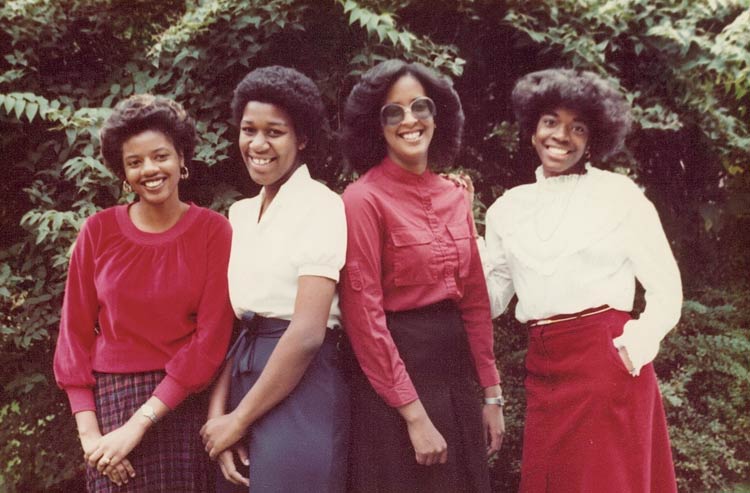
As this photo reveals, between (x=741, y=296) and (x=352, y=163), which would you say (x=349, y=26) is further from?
(x=741, y=296)

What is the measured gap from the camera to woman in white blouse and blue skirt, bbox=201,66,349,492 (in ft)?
7.79

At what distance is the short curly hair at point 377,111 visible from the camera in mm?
2742

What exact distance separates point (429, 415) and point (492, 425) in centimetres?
45

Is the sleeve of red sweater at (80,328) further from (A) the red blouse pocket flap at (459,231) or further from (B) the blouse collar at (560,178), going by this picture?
(B) the blouse collar at (560,178)

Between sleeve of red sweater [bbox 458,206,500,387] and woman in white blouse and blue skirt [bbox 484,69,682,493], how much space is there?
14 centimetres

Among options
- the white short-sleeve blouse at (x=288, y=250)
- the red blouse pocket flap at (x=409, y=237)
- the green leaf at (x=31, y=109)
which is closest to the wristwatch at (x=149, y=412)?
the white short-sleeve blouse at (x=288, y=250)

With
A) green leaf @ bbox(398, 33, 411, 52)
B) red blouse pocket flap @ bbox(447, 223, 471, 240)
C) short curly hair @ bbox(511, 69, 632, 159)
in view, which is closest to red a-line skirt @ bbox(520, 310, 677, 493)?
red blouse pocket flap @ bbox(447, 223, 471, 240)

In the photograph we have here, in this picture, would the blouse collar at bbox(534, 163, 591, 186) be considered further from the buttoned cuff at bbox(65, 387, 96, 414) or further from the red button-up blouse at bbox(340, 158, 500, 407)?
the buttoned cuff at bbox(65, 387, 96, 414)

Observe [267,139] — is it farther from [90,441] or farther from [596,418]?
[596,418]

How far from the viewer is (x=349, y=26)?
404cm

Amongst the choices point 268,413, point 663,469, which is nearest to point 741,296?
point 663,469

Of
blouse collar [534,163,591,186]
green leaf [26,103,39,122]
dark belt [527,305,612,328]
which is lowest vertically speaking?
dark belt [527,305,612,328]

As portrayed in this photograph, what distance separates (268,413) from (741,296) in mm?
4619

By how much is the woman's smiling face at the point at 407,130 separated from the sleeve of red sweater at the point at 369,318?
350 mm
